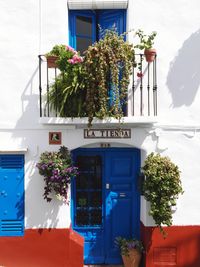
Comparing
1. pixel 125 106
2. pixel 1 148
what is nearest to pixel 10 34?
pixel 1 148

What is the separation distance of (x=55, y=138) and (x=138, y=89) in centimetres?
208

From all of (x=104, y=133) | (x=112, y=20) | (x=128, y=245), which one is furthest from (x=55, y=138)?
(x=112, y=20)

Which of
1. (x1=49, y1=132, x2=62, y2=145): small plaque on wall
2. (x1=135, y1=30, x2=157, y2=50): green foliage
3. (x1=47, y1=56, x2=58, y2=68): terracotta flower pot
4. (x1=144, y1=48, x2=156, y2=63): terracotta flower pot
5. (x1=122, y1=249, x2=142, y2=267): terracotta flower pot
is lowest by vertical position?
(x1=122, y1=249, x2=142, y2=267): terracotta flower pot

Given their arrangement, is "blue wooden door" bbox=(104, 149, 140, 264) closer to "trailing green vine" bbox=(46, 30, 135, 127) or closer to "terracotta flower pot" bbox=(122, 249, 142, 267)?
"terracotta flower pot" bbox=(122, 249, 142, 267)

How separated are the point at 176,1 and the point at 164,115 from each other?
8.12 feet

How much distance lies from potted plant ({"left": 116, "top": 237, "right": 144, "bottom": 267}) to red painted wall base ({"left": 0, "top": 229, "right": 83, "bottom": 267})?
3.68ft

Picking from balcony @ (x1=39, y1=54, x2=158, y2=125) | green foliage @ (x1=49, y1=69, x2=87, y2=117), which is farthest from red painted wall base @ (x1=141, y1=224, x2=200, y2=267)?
green foliage @ (x1=49, y1=69, x2=87, y2=117)

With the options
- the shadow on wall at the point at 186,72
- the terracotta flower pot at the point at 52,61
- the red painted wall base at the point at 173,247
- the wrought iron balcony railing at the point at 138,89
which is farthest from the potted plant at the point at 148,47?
the red painted wall base at the point at 173,247

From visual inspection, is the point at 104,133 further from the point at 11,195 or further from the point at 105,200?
the point at 11,195

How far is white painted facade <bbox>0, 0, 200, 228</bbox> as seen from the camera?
24.7 feet

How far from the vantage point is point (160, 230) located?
24.5 ft

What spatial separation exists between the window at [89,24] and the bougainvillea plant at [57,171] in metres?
2.44

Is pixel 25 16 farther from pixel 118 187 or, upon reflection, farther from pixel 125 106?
pixel 118 187

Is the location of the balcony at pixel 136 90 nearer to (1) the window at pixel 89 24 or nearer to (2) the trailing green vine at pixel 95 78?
(2) the trailing green vine at pixel 95 78
